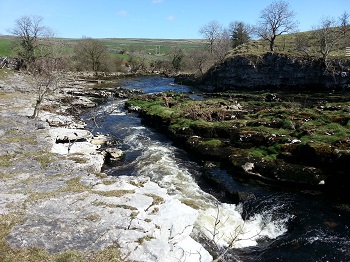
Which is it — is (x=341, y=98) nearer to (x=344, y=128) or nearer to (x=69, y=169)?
(x=344, y=128)

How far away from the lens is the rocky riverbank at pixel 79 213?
1145 cm

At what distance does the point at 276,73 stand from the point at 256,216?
57353 millimetres

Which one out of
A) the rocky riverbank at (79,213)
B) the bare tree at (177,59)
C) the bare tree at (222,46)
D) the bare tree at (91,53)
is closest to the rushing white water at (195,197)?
the rocky riverbank at (79,213)

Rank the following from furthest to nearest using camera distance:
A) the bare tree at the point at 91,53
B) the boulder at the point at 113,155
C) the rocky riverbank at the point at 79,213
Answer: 1. the bare tree at the point at 91,53
2. the boulder at the point at 113,155
3. the rocky riverbank at the point at 79,213

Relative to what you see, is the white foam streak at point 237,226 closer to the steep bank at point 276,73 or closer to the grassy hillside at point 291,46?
the steep bank at point 276,73

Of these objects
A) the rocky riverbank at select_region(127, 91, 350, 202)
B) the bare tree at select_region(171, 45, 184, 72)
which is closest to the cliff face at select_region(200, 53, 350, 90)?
the rocky riverbank at select_region(127, 91, 350, 202)

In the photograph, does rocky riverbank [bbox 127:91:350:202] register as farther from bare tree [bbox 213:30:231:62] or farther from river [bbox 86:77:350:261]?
bare tree [bbox 213:30:231:62]

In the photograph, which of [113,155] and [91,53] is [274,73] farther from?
[91,53]

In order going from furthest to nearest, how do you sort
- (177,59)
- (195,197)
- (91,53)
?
(177,59) < (91,53) < (195,197)

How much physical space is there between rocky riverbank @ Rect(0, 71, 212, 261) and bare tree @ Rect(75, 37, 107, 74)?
247ft

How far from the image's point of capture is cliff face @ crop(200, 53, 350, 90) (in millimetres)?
59625

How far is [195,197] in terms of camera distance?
61.9 feet

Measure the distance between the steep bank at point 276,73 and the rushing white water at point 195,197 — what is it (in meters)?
41.6

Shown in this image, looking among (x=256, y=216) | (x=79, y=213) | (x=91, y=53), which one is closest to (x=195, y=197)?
(x=256, y=216)
